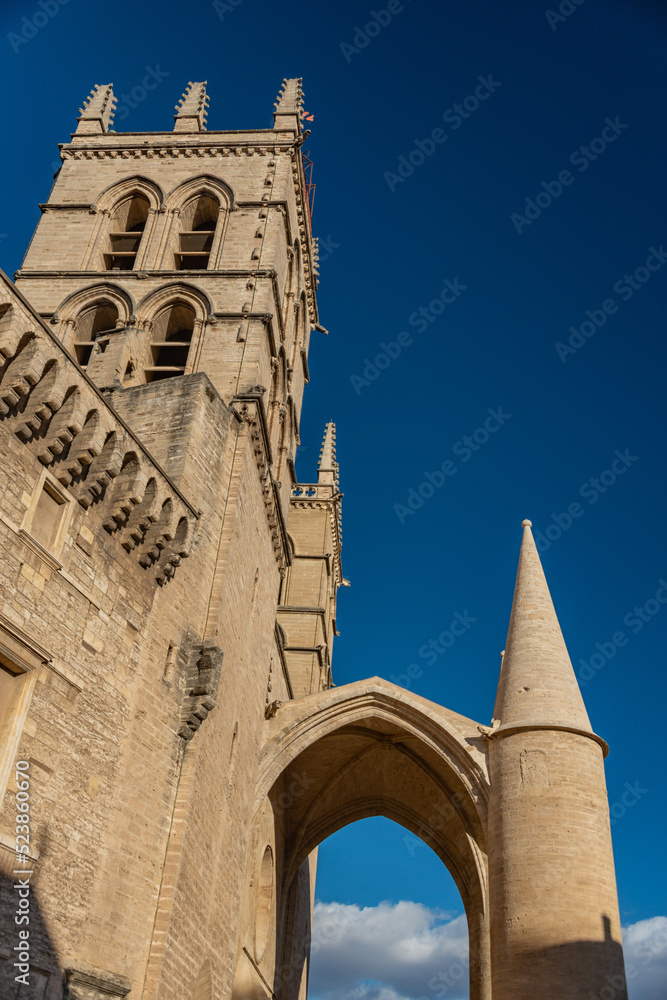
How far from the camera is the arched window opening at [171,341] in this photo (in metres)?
15.4

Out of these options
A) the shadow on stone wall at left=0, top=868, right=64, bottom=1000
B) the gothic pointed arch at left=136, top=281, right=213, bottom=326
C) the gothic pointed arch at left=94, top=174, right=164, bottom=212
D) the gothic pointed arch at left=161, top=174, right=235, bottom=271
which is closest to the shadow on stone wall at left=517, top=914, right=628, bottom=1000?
the shadow on stone wall at left=0, top=868, right=64, bottom=1000

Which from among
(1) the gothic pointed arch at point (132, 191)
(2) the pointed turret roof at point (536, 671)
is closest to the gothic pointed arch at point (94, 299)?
(1) the gothic pointed arch at point (132, 191)

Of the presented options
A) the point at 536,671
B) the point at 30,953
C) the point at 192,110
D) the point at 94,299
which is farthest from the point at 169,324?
the point at 30,953

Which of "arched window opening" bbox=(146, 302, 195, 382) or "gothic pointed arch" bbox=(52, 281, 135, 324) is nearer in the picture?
"arched window opening" bbox=(146, 302, 195, 382)

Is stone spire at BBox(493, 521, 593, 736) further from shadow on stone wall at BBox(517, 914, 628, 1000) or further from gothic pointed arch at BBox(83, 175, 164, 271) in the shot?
gothic pointed arch at BBox(83, 175, 164, 271)

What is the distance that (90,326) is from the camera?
16.2 m

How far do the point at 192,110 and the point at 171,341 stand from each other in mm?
7016

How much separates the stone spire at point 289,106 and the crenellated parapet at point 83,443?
473 inches

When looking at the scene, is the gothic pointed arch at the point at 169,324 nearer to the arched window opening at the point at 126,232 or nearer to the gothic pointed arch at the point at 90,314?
the gothic pointed arch at the point at 90,314

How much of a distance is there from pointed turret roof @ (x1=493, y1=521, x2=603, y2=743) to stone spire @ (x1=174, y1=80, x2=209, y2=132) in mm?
12473

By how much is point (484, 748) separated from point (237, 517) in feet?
17.4

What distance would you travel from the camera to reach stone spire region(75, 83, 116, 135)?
1959 cm

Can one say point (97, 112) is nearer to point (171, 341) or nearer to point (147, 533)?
point (171, 341)

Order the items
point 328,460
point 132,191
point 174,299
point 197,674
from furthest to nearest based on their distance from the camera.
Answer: point 328,460, point 132,191, point 174,299, point 197,674
